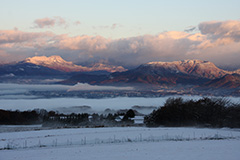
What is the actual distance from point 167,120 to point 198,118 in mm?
8355

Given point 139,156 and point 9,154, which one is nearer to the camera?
point 139,156

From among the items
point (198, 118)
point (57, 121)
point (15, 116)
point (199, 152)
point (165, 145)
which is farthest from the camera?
point (15, 116)

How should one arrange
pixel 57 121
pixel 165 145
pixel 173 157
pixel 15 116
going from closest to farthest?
pixel 173 157 < pixel 165 145 < pixel 57 121 < pixel 15 116

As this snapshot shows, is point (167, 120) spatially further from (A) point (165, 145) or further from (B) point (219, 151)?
(B) point (219, 151)

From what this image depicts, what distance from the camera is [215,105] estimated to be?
82.8m

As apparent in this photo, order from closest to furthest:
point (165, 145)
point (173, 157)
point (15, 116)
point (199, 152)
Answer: point (173, 157), point (199, 152), point (165, 145), point (15, 116)

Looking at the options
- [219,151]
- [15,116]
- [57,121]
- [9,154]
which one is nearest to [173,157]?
[219,151]

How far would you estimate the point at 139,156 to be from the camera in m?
36.2

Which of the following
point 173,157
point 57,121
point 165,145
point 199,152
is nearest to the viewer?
point 173,157

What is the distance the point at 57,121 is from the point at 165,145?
91922mm

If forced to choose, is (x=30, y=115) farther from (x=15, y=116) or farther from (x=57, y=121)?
(x=57, y=121)

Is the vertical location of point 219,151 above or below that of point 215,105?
below

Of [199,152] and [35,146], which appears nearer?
[199,152]

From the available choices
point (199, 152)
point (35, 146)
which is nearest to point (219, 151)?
point (199, 152)
